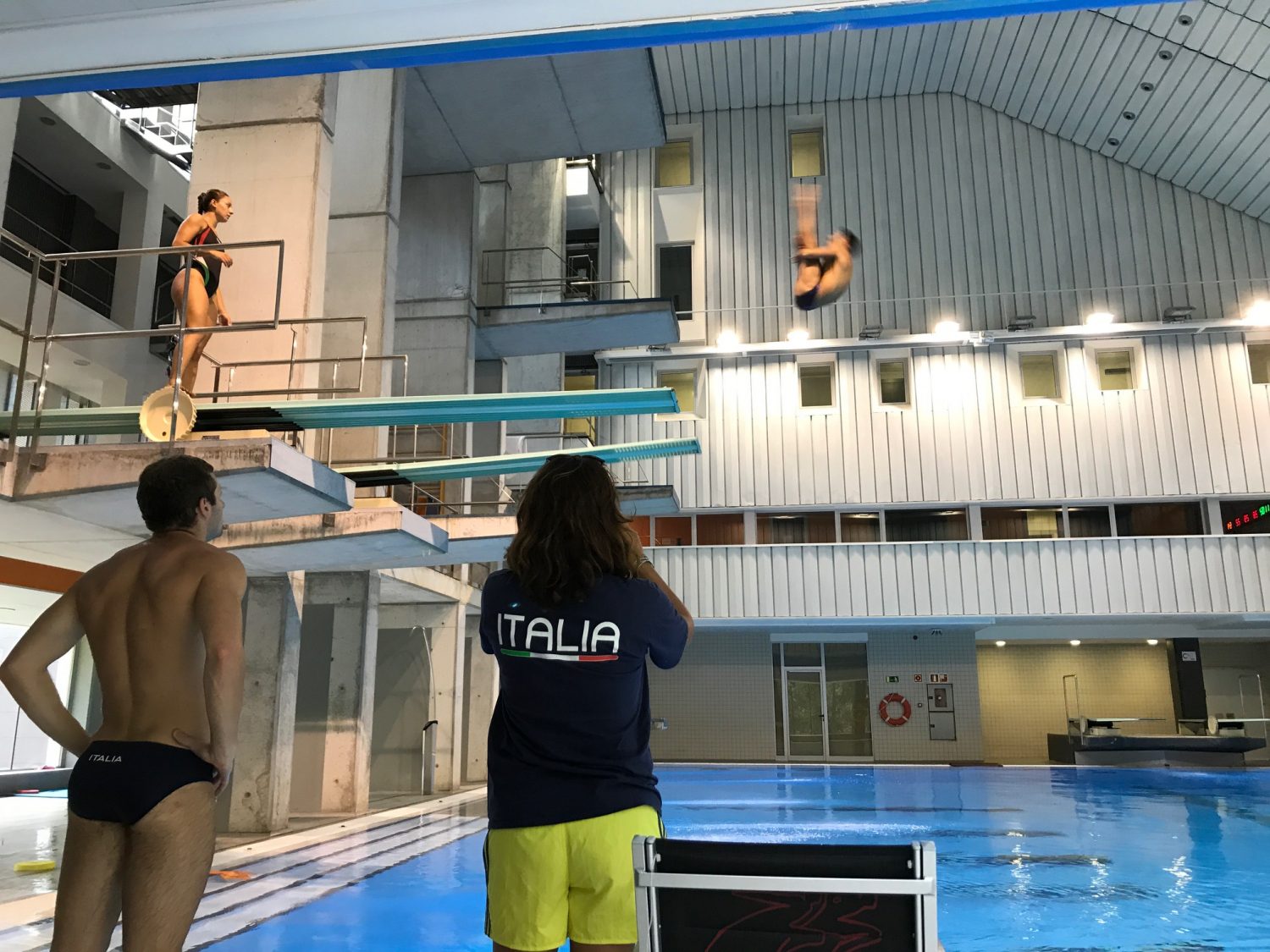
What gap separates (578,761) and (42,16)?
238cm

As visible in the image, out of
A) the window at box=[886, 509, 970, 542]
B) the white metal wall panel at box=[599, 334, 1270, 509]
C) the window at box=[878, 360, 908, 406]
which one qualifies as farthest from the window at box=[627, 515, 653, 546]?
the window at box=[878, 360, 908, 406]

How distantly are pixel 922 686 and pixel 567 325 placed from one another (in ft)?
38.2

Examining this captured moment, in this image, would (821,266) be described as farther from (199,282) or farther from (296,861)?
(296,861)

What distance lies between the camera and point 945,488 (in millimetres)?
20531

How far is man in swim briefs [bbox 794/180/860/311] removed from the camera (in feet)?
70.8

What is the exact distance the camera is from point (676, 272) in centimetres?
2248

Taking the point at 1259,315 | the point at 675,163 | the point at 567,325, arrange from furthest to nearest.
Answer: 1. the point at 675,163
2. the point at 1259,315
3. the point at 567,325

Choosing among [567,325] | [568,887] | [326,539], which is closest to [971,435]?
[567,325]

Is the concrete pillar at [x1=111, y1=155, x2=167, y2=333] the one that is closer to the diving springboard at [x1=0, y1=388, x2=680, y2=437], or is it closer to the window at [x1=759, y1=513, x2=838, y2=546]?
the diving springboard at [x1=0, y1=388, x2=680, y2=437]

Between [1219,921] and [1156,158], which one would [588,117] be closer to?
[1219,921]

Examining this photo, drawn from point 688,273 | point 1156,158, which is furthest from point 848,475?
→ point 1156,158

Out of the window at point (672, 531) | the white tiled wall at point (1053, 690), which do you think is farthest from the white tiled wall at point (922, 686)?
the window at point (672, 531)

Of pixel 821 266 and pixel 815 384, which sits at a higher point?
pixel 821 266

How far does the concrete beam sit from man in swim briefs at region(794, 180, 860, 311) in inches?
249
